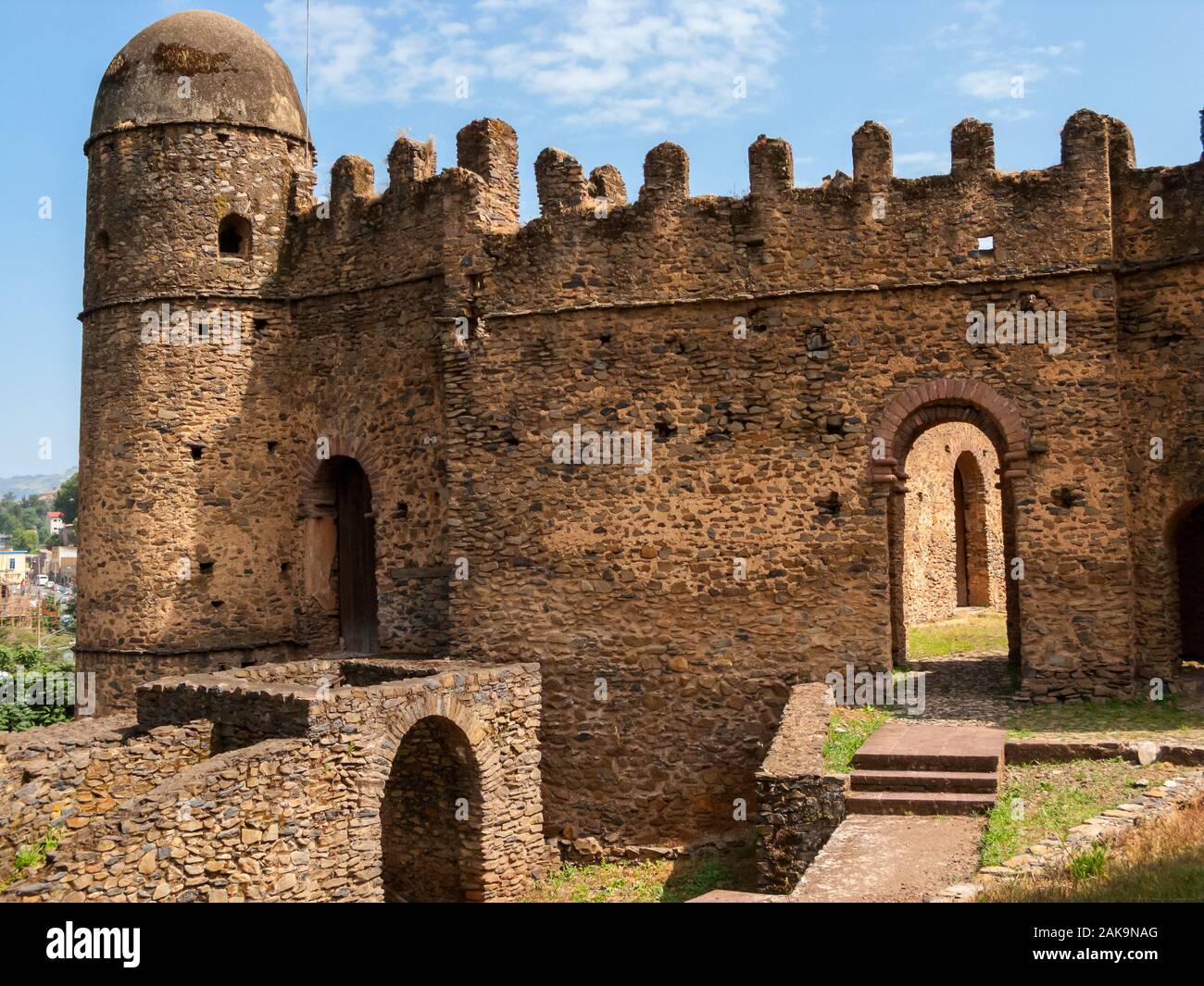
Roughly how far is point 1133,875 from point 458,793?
26.9ft

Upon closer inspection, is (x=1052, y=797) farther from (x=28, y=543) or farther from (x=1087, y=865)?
(x=28, y=543)

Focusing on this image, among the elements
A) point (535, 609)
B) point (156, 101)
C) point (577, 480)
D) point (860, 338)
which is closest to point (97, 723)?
point (535, 609)

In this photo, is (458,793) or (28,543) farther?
(28,543)

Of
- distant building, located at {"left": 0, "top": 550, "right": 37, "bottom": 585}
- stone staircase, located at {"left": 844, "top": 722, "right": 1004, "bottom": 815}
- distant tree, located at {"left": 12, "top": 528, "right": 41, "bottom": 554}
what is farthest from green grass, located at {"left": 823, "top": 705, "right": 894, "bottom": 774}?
distant tree, located at {"left": 12, "top": 528, "right": 41, "bottom": 554}

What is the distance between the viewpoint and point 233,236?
18.2 m

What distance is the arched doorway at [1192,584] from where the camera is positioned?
15.8m

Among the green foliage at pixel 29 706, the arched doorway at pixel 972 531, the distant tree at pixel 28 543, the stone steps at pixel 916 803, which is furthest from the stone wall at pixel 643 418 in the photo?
the distant tree at pixel 28 543

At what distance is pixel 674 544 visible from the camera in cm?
1509

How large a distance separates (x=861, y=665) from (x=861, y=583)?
97 cm

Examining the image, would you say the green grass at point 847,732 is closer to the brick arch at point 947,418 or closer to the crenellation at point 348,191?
the brick arch at point 947,418

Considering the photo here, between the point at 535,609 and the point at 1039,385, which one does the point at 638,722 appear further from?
the point at 1039,385

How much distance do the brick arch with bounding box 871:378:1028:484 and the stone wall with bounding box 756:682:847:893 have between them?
4315 millimetres

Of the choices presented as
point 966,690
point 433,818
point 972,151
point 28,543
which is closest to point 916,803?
point 966,690
